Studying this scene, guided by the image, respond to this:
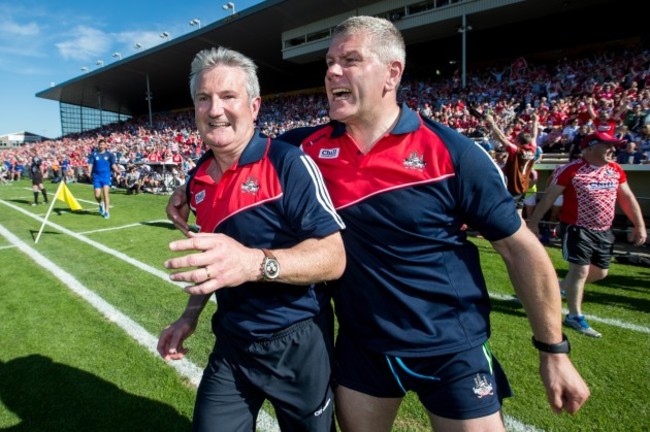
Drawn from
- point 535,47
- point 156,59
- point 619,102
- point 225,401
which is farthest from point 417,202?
point 156,59

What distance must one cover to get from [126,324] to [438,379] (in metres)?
4.02

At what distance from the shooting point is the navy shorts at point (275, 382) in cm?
182

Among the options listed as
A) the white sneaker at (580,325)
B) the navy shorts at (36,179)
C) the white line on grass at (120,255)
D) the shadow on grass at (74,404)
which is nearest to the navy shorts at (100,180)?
the white line on grass at (120,255)

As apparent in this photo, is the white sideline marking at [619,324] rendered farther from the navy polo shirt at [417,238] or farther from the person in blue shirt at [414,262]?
the navy polo shirt at [417,238]

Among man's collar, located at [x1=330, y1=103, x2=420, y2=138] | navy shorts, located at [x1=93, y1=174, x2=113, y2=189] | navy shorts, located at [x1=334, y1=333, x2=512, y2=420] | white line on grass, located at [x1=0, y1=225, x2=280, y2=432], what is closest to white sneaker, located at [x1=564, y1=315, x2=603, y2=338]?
navy shorts, located at [x1=334, y1=333, x2=512, y2=420]

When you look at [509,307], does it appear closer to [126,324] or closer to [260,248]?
[260,248]

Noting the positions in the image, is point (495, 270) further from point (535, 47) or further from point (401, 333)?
point (535, 47)

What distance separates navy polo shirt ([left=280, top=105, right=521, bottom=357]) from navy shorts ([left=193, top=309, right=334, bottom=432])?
0.25 meters

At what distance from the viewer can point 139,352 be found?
4.04 metres

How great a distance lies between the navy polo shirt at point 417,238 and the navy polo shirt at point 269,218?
21 centimetres

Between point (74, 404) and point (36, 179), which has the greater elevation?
point (36, 179)

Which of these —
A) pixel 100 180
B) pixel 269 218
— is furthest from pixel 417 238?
pixel 100 180

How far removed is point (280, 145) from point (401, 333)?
3.39ft

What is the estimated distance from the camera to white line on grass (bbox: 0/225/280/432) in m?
3.04
